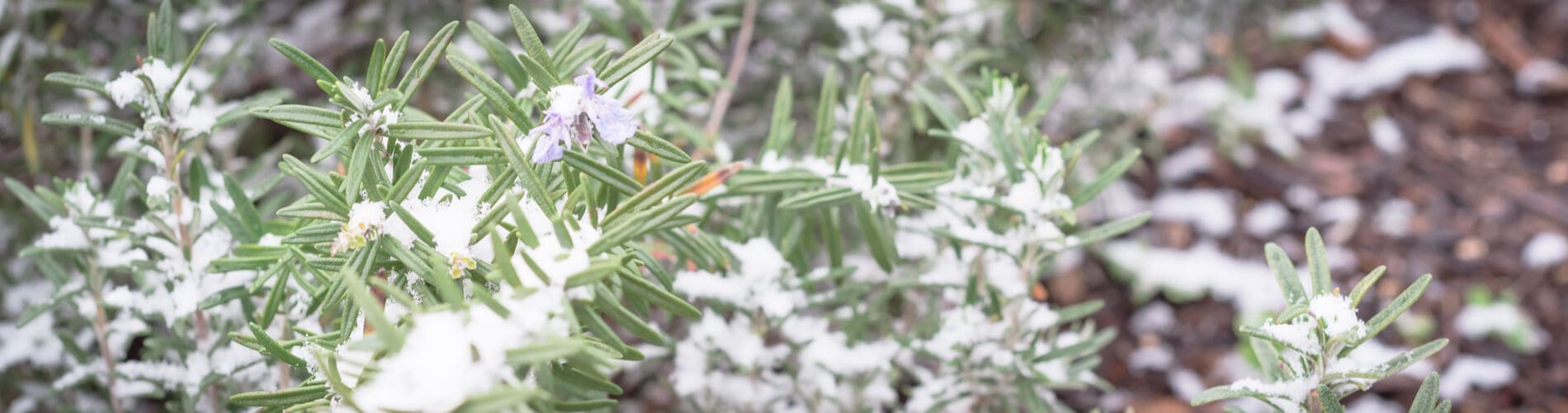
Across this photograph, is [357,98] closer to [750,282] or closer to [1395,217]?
[750,282]

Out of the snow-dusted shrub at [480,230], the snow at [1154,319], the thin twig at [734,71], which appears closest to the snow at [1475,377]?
the snow at [1154,319]

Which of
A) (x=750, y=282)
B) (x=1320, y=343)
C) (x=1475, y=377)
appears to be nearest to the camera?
(x=1320, y=343)

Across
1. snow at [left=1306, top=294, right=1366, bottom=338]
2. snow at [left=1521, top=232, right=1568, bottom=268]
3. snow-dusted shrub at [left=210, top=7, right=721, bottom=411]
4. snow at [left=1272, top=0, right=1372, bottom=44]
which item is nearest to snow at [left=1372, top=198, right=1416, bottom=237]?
snow at [left=1521, top=232, right=1568, bottom=268]

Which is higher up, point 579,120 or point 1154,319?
point 1154,319

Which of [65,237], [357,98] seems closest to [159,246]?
[65,237]

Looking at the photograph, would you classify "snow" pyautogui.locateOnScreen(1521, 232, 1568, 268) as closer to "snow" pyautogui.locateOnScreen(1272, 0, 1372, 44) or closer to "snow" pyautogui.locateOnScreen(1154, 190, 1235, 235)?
"snow" pyautogui.locateOnScreen(1154, 190, 1235, 235)

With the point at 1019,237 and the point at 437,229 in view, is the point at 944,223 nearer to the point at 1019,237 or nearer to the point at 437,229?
the point at 1019,237
